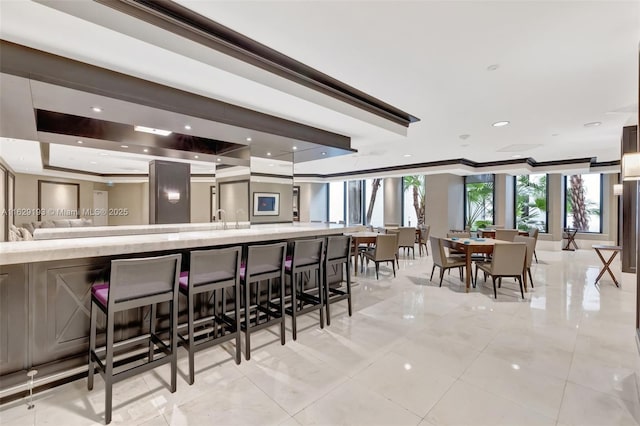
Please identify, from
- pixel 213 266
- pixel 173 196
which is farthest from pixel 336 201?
pixel 213 266

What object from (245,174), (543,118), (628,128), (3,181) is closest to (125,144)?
(245,174)

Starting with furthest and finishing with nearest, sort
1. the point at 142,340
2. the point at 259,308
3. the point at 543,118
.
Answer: the point at 543,118 < the point at 259,308 < the point at 142,340

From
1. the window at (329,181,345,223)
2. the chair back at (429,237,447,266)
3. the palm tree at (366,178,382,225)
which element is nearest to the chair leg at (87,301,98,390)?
the chair back at (429,237,447,266)

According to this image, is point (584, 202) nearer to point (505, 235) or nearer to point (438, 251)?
point (505, 235)

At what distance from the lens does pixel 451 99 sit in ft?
11.3

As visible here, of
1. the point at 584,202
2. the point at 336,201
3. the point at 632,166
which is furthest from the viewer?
the point at 336,201

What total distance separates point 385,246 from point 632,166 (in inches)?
135

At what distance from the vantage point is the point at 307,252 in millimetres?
3111

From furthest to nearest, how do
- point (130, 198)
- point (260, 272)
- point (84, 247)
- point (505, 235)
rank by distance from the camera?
1. point (130, 198)
2. point (505, 235)
3. point (260, 272)
4. point (84, 247)

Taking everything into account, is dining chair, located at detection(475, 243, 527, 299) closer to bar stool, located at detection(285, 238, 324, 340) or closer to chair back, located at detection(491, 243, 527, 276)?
chair back, located at detection(491, 243, 527, 276)

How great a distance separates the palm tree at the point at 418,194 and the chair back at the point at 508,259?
19.3 feet

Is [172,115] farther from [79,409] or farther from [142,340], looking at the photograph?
[79,409]

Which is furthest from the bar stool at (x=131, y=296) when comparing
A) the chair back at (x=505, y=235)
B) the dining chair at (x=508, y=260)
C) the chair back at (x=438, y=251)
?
the chair back at (x=505, y=235)

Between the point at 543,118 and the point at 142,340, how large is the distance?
5.51m
